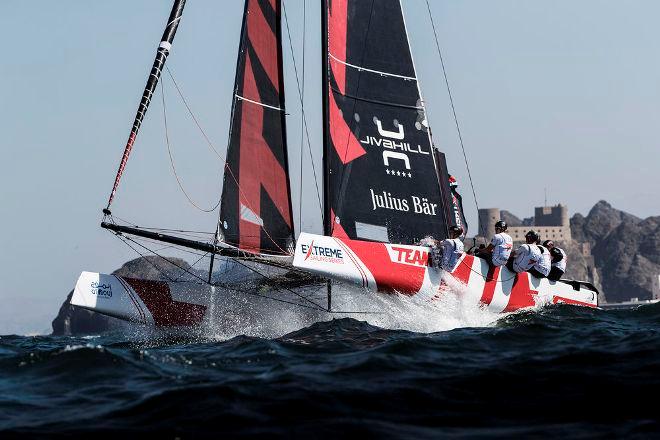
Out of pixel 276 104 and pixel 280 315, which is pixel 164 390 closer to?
pixel 280 315

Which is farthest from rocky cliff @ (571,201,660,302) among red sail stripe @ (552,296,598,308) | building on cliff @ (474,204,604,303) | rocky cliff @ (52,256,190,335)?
red sail stripe @ (552,296,598,308)

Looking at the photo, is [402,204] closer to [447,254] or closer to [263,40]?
[447,254]

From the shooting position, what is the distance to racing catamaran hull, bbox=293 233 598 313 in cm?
1260

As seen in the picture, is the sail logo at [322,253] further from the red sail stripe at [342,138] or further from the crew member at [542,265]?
the crew member at [542,265]

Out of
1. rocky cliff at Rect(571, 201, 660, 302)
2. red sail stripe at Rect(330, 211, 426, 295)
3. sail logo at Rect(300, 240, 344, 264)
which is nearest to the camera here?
sail logo at Rect(300, 240, 344, 264)

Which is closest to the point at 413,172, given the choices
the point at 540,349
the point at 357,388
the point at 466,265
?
the point at 466,265

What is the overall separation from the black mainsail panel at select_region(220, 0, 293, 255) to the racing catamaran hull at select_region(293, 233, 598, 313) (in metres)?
1.97

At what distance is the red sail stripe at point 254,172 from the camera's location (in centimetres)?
1462

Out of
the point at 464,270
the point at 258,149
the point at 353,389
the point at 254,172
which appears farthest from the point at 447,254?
the point at 353,389

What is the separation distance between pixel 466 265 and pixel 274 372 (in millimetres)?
7111

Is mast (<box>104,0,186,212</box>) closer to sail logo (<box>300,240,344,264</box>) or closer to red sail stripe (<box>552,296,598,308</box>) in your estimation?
sail logo (<box>300,240,344,264</box>)

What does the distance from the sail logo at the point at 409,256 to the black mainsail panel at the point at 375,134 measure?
1.14 meters

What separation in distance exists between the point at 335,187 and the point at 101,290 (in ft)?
13.2

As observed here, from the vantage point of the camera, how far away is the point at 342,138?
14492 mm
